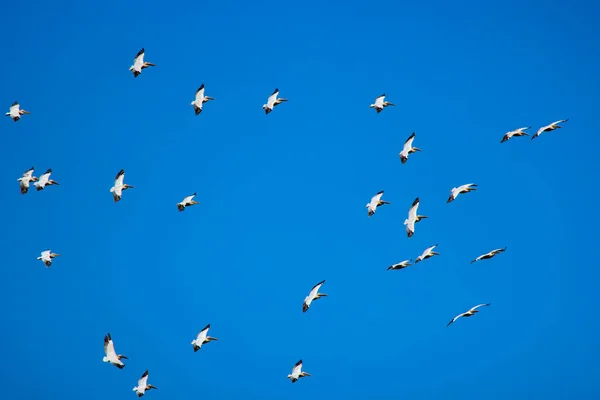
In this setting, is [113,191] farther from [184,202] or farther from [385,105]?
[385,105]

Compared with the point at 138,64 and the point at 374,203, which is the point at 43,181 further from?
the point at 374,203

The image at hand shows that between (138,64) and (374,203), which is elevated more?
(138,64)

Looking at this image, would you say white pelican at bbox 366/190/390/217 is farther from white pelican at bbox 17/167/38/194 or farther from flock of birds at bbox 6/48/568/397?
white pelican at bbox 17/167/38/194

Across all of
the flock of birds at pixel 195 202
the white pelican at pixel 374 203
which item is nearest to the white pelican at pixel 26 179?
the flock of birds at pixel 195 202

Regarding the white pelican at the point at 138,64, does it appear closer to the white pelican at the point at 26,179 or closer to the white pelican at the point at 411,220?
the white pelican at the point at 26,179

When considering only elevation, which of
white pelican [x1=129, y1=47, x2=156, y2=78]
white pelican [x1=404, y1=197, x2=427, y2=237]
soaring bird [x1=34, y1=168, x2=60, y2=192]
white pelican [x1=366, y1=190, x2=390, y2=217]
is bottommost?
white pelican [x1=404, y1=197, x2=427, y2=237]

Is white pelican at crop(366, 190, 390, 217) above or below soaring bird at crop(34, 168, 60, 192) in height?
below

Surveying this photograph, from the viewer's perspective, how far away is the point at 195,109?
6788cm

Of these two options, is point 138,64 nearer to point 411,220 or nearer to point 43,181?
point 43,181

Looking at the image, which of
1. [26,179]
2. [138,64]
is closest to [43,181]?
[26,179]

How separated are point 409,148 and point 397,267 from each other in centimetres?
588

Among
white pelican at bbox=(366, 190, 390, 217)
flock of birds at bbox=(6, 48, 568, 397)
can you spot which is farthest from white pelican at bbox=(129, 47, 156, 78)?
white pelican at bbox=(366, 190, 390, 217)

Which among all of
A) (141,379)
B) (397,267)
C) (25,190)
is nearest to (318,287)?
(397,267)

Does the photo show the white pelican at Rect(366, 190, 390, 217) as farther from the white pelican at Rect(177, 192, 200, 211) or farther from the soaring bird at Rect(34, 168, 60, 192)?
the soaring bird at Rect(34, 168, 60, 192)
